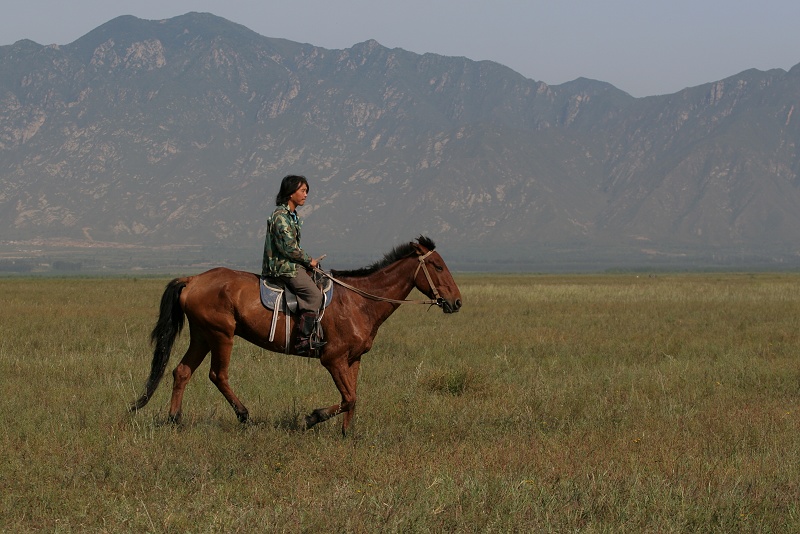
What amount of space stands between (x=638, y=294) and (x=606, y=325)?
2459 centimetres

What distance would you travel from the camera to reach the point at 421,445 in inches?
412

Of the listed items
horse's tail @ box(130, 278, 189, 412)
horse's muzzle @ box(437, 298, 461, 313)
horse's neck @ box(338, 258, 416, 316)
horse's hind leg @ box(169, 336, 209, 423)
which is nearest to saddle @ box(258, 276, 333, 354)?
horse's neck @ box(338, 258, 416, 316)

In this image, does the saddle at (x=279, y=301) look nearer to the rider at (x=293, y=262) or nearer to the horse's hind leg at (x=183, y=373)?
the rider at (x=293, y=262)

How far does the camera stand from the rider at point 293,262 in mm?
11117

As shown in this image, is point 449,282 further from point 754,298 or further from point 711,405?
point 754,298

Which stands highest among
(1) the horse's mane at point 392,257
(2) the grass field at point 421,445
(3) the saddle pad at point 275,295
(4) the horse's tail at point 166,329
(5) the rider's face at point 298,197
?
(5) the rider's face at point 298,197

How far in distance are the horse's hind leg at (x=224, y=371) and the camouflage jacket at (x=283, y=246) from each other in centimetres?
94

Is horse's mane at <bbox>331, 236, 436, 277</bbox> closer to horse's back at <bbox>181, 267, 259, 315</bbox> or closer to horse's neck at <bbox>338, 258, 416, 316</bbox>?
horse's neck at <bbox>338, 258, 416, 316</bbox>

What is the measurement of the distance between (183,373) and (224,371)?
18.5 inches

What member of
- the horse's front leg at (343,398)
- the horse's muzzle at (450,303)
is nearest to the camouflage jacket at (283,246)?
the horse's front leg at (343,398)

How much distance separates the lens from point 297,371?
16.0 m

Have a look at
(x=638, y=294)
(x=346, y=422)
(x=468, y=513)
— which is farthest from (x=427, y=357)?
(x=638, y=294)

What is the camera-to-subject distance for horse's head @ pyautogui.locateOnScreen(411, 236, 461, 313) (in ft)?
38.3

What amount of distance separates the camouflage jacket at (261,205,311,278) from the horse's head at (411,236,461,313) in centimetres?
140
